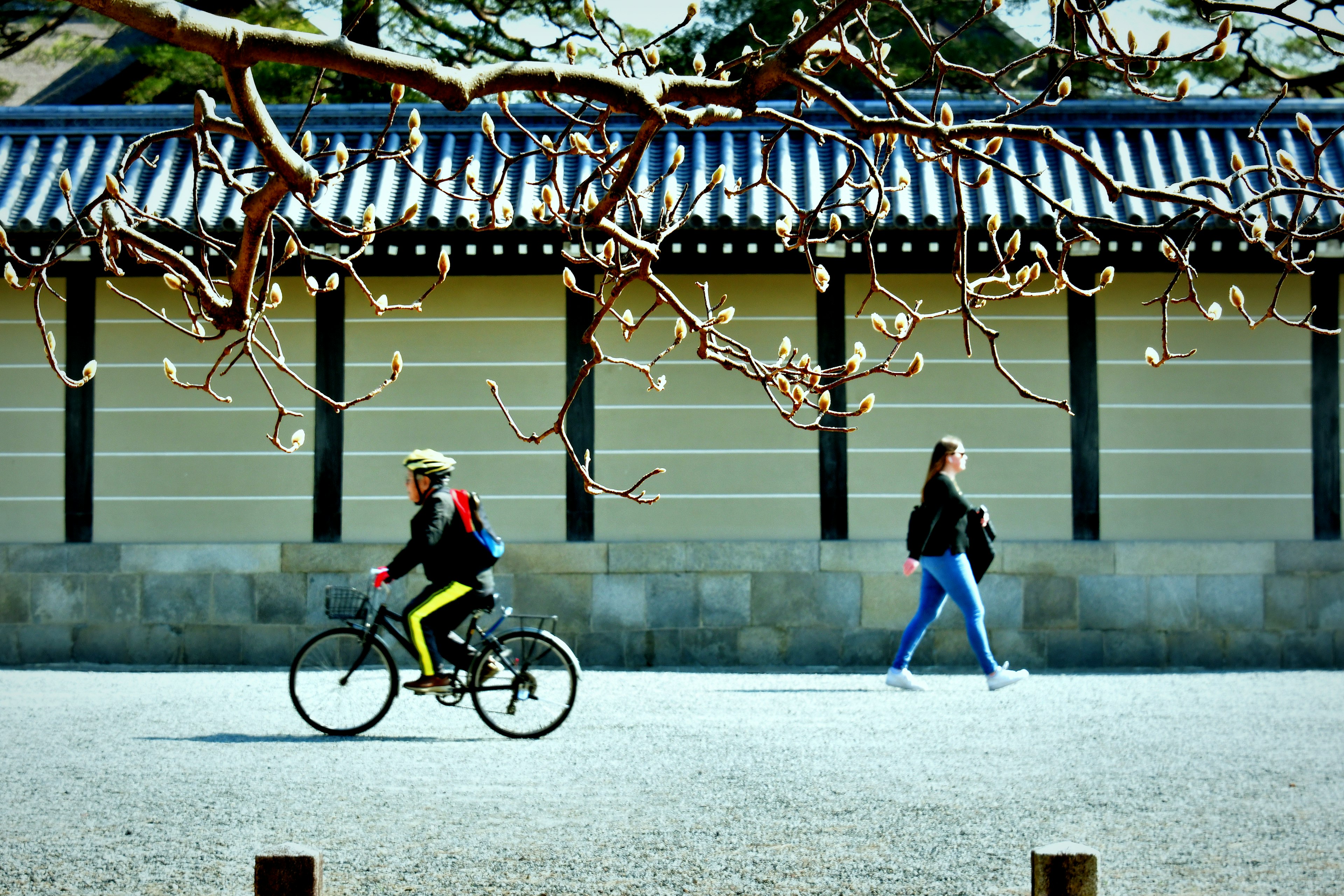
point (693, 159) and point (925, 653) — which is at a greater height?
point (693, 159)

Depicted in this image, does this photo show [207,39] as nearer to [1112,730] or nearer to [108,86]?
[1112,730]

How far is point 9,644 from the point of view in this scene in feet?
33.9

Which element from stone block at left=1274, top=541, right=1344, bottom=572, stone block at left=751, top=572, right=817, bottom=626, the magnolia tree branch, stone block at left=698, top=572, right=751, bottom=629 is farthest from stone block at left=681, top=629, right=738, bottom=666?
the magnolia tree branch

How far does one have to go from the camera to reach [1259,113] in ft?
34.4

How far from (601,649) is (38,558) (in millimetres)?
4215

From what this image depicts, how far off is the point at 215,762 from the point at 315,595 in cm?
352

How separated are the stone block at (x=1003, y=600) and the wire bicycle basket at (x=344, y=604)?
15.4ft

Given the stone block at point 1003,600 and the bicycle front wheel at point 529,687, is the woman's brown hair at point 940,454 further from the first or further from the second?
the bicycle front wheel at point 529,687

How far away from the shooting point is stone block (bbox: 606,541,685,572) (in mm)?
10164

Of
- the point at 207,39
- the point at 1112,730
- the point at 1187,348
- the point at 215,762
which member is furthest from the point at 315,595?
the point at 207,39

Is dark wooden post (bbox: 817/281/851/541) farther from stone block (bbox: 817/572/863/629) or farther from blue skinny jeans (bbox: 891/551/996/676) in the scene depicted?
blue skinny jeans (bbox: 891/551/996/676)

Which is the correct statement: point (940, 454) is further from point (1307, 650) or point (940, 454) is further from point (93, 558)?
point (93, 558)

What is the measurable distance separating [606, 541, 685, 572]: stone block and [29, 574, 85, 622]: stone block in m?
3.91

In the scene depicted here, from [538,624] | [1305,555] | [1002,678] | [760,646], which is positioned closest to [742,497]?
[760,646]
